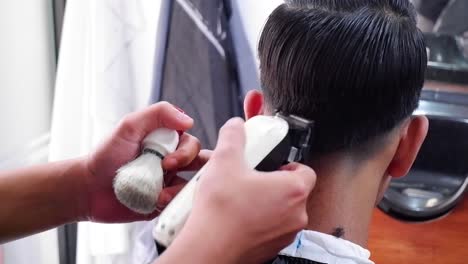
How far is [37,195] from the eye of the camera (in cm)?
103

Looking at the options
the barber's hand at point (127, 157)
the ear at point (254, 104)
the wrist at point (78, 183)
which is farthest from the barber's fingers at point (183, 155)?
the wrist at point (78, 183)

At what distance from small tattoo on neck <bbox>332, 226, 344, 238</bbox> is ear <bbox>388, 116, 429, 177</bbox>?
133mm

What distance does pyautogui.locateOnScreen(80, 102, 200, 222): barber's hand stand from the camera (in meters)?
0.88

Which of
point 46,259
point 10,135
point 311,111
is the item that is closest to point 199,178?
point 311,111

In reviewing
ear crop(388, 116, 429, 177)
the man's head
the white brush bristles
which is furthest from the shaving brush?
ear crop(388, 116, 429, 177)

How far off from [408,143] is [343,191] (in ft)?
0.45

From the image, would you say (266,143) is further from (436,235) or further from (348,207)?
(436,235)

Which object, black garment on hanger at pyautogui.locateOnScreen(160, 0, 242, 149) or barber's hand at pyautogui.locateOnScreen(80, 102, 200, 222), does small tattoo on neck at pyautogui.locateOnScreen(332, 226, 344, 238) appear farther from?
black garment on hanger at pyautogui.locateOnScreen(160, 0, 242, 149)

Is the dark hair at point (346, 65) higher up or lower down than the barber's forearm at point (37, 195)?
higher up

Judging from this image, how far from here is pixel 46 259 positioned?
185 centimetres

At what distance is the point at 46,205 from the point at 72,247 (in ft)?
3.09

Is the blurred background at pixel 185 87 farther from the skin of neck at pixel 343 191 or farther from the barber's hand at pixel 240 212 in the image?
the barber's hand at pixel 240 212

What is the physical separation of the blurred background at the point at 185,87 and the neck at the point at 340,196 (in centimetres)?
38

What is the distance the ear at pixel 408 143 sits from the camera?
3.04ft
